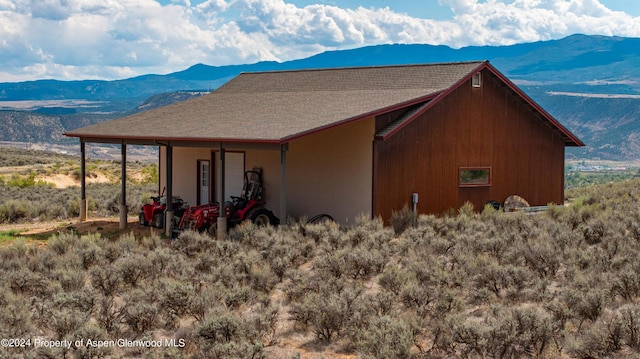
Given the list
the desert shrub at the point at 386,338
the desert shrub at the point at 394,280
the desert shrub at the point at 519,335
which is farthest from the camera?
the desert shrub at the point at 394,280

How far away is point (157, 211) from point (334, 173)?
208 inches

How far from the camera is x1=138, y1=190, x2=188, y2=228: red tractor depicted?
2089 cm

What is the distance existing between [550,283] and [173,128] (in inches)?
474

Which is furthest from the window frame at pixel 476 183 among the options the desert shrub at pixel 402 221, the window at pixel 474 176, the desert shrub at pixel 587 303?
the desert shrub at pixel 587 303

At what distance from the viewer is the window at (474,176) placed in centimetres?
2112

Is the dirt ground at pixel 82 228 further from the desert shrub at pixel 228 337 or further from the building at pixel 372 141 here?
the desert shrub at pixel 228 337

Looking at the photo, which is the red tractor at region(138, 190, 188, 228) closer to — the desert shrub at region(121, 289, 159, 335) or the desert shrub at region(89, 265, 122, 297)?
the desert shrub at region(89, 265, 122, 297)

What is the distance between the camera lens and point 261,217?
1925 centimetres

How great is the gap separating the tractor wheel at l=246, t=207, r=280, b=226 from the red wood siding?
2804 mm

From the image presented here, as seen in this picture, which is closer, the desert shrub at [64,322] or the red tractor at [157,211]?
the desert shrub at [64,322]

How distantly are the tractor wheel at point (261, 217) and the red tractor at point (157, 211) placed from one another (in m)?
2.58

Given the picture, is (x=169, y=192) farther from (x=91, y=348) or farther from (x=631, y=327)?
(x=631, y=327)

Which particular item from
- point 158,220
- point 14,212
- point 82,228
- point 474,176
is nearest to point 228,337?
point 158,220

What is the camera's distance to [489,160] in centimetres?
2164
